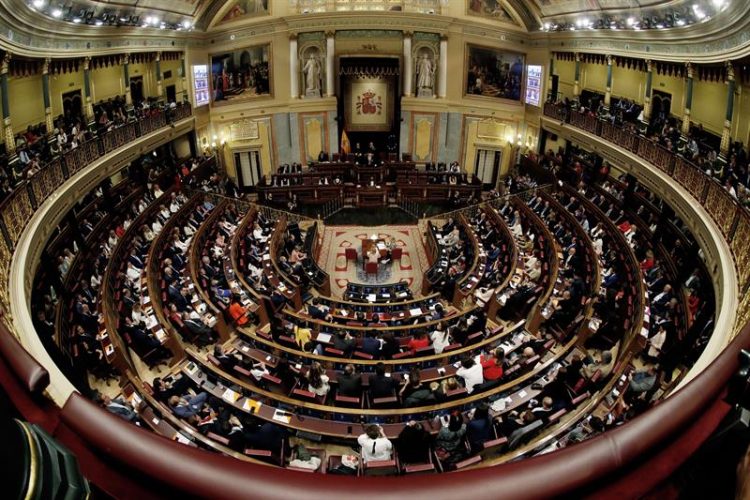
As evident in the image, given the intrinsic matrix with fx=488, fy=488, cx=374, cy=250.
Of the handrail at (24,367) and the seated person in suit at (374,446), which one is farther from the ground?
the handrail at (24,367)

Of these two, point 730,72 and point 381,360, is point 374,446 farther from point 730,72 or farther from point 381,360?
point 730,72

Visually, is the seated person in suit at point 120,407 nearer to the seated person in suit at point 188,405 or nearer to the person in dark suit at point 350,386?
the seated person in suit at point 188,405

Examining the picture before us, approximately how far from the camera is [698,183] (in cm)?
1168

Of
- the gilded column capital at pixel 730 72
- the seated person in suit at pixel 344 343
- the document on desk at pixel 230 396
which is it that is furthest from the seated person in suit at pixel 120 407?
the gilded column capital at pixel 730 72

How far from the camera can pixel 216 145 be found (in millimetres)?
25438

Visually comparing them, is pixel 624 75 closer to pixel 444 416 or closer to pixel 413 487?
pixel 444 416

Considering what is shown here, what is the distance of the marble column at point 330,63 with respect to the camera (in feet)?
80.8

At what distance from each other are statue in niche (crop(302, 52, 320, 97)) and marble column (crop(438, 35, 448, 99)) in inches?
251

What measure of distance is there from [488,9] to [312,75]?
30.8ft

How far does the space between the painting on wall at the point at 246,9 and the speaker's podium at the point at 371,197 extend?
32.7 ft

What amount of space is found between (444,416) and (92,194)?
1499 centimetres

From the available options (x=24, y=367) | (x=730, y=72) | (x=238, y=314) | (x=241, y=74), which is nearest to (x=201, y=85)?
(x=241, y=74)

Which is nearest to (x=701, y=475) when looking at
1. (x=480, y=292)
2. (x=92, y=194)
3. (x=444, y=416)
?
(x=444, y=416)

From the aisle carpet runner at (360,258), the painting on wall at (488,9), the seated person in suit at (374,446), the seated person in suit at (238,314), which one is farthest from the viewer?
the painting on wall at (488,9)
